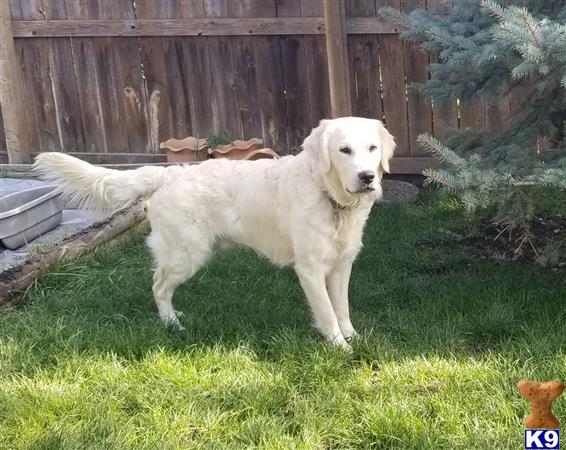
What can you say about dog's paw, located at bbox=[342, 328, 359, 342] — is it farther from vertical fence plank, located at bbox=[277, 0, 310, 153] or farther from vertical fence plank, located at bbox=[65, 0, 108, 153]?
vertical fence plank, located at bbox=[65, 0, 108, 153]

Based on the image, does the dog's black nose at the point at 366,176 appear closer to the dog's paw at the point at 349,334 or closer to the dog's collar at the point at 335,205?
the dog's collar at the point at 335,205

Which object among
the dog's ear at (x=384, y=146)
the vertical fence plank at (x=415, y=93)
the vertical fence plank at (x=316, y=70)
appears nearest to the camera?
the dog's ear at (x=384, y=146)

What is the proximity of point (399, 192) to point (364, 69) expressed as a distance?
1.20 meters

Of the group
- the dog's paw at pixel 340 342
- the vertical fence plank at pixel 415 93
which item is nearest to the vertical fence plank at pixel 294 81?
the vertical fence plank at pixel 415 93

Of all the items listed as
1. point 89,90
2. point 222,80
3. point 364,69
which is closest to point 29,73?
point 89,90

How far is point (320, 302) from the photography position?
381cm

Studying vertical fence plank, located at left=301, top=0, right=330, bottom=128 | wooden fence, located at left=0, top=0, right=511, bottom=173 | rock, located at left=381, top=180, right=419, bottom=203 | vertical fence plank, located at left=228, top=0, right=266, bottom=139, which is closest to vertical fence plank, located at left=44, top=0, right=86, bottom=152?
wooden fence, located at left=0, top=0, right=511, bottom=173

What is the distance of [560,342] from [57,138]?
5773mm

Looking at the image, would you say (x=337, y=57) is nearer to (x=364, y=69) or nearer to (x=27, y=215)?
(x=364, y=69)

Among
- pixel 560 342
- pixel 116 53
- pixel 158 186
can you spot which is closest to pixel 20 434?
pixel 158 186

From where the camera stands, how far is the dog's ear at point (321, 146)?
3.66 m

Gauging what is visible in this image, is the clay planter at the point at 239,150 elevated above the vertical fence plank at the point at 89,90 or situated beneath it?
situated beneath

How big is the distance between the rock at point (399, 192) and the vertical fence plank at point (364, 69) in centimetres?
67

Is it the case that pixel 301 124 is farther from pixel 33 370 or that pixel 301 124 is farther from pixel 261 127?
pixel 33 370
